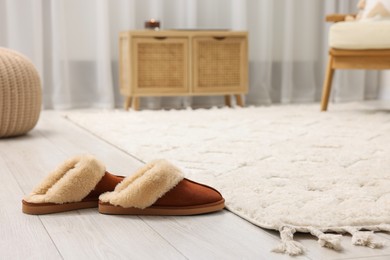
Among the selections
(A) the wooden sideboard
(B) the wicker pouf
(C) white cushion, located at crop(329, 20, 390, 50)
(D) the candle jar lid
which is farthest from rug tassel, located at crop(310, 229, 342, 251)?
(D) the candle jar lid

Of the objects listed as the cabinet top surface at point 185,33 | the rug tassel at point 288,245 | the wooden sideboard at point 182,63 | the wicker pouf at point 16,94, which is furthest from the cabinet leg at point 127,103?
the rug tassel at point 288,245

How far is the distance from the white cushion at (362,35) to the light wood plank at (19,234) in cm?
222

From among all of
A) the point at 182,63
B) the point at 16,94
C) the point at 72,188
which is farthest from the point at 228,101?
the point at 72,188

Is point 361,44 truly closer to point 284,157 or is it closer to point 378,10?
point 378,10

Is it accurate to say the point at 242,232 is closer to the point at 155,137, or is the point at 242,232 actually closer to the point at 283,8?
the point at 155,137

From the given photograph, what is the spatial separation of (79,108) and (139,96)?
0.39m

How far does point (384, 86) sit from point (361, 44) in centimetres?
137

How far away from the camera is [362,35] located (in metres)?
3.31

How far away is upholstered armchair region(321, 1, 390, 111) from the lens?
327 cm

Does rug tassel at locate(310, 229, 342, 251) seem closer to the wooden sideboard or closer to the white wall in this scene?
the wooden sideboard

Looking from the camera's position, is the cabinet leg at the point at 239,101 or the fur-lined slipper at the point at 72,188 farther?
the cabinet leg at the point at 239,101

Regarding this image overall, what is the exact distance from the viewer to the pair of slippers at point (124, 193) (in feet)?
4.36

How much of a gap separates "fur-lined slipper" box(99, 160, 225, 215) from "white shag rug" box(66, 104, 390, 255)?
7 cm

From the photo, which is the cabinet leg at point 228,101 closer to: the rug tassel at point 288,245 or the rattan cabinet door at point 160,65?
the rattan cabinet door at point 160,65
